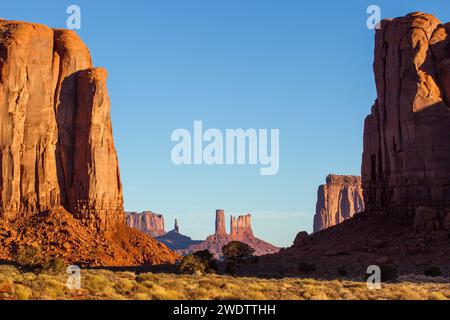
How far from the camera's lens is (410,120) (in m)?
66.1

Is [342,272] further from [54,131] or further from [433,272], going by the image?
[54,131]

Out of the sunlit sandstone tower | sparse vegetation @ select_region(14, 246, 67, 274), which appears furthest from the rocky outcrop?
sparse vegetation @ select_region(14, 246, 67, 274)

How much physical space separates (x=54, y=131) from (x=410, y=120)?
121 ft

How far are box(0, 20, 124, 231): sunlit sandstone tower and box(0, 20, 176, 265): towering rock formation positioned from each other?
0.10 meters

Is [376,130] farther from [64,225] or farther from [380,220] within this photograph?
[64,225]

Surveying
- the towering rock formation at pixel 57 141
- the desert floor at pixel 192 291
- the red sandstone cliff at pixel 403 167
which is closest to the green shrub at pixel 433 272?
the red sandstone cliff at pixel 403 167

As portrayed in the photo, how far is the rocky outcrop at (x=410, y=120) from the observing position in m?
64.5

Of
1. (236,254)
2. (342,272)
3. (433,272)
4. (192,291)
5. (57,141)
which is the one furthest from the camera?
(57,141)

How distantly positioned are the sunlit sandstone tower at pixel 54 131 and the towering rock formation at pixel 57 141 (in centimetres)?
10

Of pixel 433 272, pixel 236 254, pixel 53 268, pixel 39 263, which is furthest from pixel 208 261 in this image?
pixel 433 272

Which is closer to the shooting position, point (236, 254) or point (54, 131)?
point (236, 254)

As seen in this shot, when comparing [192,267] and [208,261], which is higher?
[208,261]
